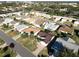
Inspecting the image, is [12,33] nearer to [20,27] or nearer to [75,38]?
[20,27]

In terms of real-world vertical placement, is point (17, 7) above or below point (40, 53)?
above

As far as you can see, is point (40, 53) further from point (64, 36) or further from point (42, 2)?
point (42, 2)

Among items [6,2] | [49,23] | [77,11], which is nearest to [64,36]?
[49,23]

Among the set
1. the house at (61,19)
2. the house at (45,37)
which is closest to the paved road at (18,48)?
A: the house at (45,37)

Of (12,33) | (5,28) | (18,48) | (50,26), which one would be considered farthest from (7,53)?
(50,26)

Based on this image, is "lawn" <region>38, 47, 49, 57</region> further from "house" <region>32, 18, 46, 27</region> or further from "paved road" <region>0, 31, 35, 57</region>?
"house" <region>32, 18, 46, 27</region>
